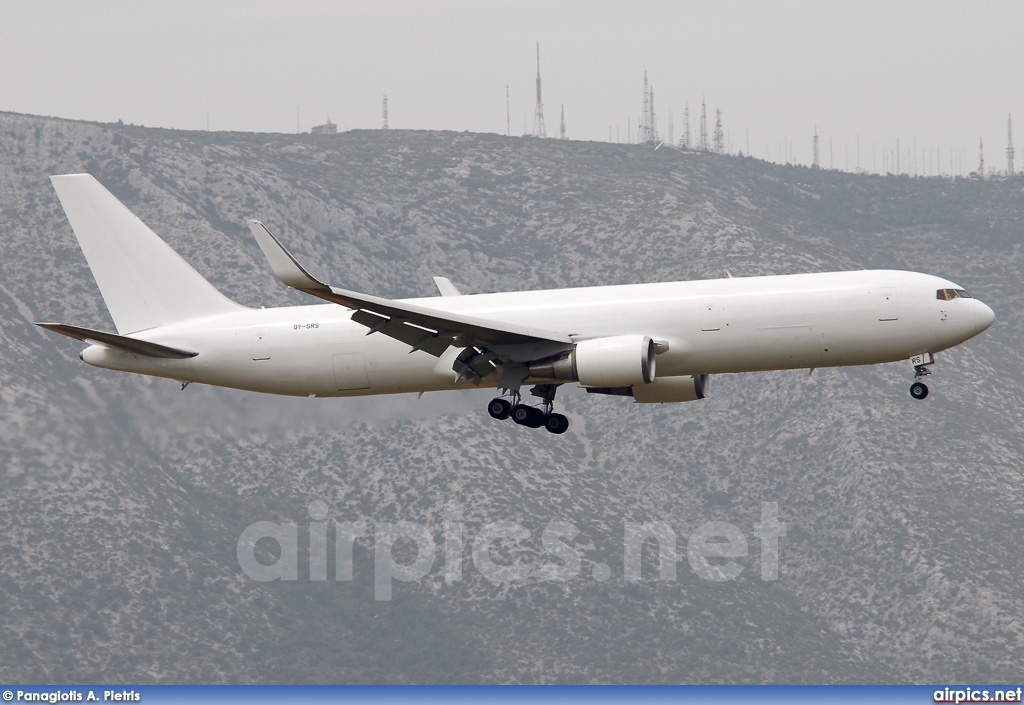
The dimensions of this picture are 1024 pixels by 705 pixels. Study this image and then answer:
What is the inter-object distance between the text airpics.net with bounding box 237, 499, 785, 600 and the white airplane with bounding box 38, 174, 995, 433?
96883 mm

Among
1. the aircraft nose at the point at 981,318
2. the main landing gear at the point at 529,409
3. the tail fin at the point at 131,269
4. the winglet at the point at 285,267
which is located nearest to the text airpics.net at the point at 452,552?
the tail fin at the point at 131,269

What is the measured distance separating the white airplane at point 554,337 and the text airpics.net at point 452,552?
9688 centimetres

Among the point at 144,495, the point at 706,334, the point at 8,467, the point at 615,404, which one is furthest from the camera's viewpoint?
the point at 615,404

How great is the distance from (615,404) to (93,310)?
205 feet

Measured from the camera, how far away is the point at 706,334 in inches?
2235

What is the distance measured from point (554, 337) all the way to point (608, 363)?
7.69 feet

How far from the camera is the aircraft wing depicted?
173 ft

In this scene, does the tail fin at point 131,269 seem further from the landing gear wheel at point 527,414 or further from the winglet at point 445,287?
the landing gear wheel at point 527,414

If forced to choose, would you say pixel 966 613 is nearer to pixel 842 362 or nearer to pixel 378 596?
pixel 378 596

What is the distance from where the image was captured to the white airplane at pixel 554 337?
56.4m

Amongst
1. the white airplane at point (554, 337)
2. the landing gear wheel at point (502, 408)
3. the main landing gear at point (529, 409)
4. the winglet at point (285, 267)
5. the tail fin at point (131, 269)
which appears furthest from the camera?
the tail fin at point (131, 269)

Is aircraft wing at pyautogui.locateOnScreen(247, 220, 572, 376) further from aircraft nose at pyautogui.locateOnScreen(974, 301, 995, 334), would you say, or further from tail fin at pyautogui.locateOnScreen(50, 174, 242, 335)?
aircraft nose at pyautogui.locateOnScreen(974, 301, 995, 334)

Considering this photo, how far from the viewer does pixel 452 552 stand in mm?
163125

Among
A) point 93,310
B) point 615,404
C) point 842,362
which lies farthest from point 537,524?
point 842,362
